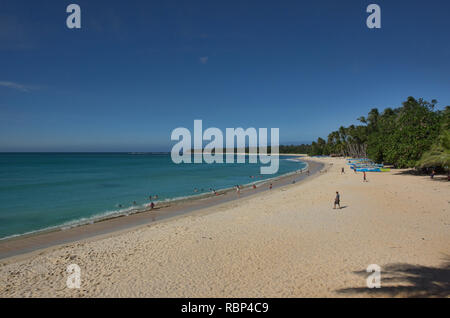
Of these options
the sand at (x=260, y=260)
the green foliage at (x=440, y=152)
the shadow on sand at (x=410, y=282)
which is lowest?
the sand at (x=260, y=260)

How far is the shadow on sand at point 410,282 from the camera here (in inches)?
210

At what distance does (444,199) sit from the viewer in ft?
50.1

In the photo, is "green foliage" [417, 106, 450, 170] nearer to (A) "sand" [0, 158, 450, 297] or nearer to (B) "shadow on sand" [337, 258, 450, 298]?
(A) "sand" [0, 158, 450, 297]

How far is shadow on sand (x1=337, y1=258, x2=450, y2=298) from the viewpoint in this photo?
533 centimetres

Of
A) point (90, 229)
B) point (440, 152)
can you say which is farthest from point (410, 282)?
point (440, 152)

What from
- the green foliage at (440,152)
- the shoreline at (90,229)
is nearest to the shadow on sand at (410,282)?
the green foliage at (440,152)

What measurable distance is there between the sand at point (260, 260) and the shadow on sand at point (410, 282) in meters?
0.02

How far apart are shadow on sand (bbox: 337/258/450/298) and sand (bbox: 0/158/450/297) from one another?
0.02 m

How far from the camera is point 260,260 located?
25.6ft

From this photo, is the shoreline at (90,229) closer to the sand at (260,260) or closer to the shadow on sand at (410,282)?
the sand at (260,260)

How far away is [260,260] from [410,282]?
12.2 ft

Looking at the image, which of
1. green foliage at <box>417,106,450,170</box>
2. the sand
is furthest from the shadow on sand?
green foliage at <box>417,106,450,170</box>
